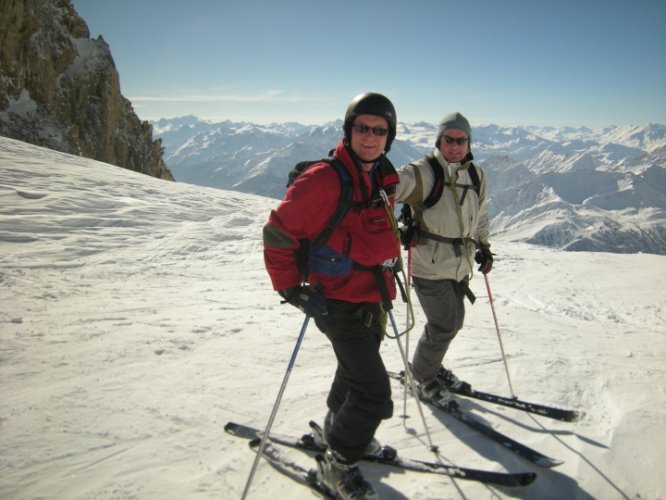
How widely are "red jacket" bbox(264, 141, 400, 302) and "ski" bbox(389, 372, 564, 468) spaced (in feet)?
6.31

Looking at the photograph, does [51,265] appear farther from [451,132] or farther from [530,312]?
[530,312]

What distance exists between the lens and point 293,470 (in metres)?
3.42

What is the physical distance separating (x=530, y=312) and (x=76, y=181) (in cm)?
1512

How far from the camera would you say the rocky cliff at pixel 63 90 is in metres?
39.4

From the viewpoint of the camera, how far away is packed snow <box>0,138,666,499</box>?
3.33 meters

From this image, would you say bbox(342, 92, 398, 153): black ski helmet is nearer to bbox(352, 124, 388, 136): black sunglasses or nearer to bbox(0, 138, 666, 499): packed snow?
bbox(352, 124, 388, 136): black sunglasses

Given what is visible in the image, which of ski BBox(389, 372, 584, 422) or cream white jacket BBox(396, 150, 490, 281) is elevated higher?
cream white jacket BBox(396, 150, 490, 281)

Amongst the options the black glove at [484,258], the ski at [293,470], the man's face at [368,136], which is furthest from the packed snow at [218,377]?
the man's face at [368,136]

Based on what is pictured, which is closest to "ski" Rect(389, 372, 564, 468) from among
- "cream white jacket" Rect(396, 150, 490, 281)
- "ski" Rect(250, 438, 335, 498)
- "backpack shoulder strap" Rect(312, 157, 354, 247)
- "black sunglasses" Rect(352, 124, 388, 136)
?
"cream white jacket" Rect(396, 150, 490, 281)

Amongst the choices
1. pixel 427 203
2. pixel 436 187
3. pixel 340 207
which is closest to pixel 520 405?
pixel 427 203

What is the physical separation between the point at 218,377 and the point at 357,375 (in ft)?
8.19

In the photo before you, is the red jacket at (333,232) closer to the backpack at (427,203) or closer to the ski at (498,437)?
the backpack at (427,203)

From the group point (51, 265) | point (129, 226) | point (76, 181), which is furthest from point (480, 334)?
point (76, 181)

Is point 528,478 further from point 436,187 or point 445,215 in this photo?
point 436,187
